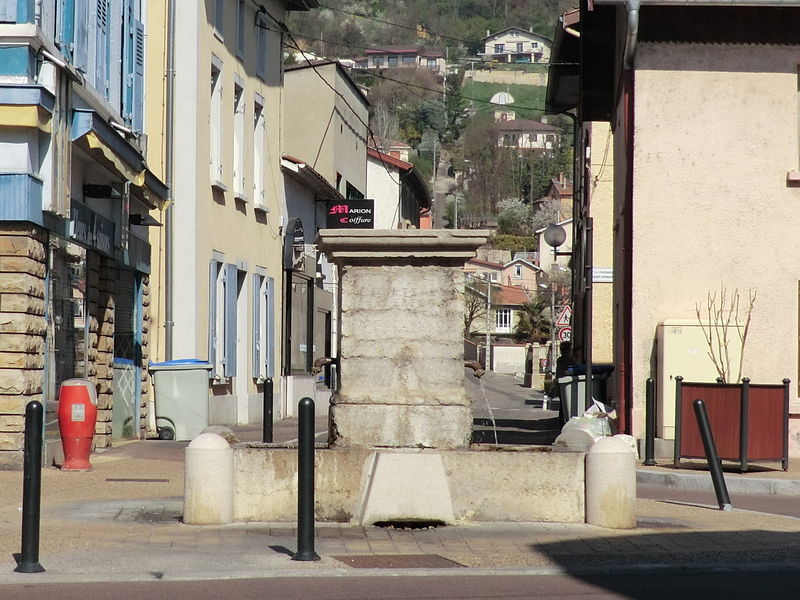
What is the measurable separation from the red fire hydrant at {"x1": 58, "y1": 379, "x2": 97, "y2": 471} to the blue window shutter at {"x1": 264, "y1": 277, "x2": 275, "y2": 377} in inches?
604

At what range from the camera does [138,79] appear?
21391 mm

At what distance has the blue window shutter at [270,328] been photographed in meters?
31.1

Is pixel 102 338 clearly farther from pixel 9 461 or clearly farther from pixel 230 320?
pixel 230 320

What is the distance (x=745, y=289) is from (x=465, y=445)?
28.2 ft

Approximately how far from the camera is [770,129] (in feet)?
60.5

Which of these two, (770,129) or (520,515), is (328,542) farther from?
(770,129)

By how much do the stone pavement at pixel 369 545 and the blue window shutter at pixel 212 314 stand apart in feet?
42.9

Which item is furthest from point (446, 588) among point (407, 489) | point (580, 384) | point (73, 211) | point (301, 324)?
point (301, 324)

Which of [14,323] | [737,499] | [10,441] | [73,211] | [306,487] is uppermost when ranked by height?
[73,211]

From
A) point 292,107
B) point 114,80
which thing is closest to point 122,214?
point 114,80

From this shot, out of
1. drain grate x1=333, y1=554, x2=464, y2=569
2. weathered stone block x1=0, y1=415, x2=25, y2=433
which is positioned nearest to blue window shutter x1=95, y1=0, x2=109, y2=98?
weathered stone block x1=0, y1=415, x2=25, y2=433

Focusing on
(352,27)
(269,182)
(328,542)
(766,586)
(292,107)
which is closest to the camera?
(766,586)

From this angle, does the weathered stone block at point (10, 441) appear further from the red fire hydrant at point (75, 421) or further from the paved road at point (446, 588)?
the paved road at point (446, 588)

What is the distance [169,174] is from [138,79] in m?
2.66
